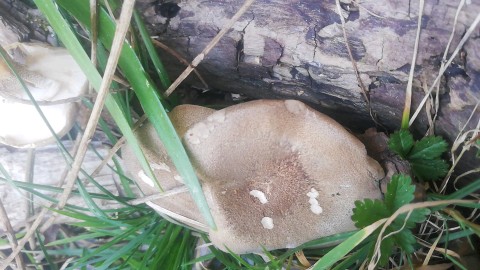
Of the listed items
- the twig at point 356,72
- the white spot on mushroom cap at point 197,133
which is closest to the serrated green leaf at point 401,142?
the twig at point 356,72

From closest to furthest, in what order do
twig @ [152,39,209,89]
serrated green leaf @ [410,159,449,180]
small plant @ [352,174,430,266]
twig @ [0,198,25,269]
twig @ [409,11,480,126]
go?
twig @ [409,11,480,126] → small plant @ [352,174,430,266] → serrated green leaf @ [410,159,449,180] → twig @ [152,39,209,89] → twig @ [0,198,25,269]

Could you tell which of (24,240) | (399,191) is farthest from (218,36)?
(24,240)

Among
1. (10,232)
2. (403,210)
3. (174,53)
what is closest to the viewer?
(403,210)

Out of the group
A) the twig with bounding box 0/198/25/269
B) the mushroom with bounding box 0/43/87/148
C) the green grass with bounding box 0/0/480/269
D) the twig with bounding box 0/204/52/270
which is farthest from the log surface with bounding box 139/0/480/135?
the twig with bounding box 0/198/25/269

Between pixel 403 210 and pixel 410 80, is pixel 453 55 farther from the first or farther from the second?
pixel 403 210

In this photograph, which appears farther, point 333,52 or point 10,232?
point 10,232

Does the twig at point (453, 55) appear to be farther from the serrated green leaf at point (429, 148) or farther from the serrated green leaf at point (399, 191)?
the serrated green leaf at point (399, 191)

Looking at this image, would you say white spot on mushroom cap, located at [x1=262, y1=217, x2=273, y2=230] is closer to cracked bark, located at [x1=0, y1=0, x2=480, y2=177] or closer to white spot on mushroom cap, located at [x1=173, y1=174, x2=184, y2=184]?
white spot on mushroom cap, located at [x1=173, y1=174, x2=184, y2=184]
